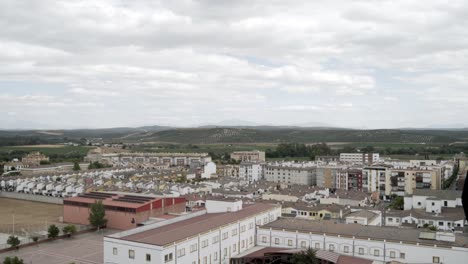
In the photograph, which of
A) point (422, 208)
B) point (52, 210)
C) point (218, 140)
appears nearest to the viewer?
point (422, 208)

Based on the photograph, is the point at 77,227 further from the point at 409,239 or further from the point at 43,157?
the point at 43,157

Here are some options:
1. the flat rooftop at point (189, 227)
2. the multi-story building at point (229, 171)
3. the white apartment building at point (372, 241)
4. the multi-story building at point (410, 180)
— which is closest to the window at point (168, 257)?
the flat rooftop at point (189, 227)

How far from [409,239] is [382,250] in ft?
2.35

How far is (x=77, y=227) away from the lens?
17.6m

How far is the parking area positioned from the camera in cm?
1311

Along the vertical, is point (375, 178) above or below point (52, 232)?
above

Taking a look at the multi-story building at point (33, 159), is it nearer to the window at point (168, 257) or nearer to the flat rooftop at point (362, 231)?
the flat rooftop at point (362, 231)

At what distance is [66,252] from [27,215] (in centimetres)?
821

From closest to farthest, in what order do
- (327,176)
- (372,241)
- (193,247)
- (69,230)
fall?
(193,247) < (372,241) < (69,230) < (327,176)

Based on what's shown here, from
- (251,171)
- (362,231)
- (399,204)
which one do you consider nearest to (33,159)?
(251,171)

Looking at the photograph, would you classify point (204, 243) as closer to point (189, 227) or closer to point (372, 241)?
point (189, 227)

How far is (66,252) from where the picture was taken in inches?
555

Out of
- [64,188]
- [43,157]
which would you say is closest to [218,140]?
[43,157]

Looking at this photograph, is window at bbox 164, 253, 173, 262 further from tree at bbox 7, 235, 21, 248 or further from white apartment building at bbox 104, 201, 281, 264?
tree at bbox 7, 235, 21, 248
